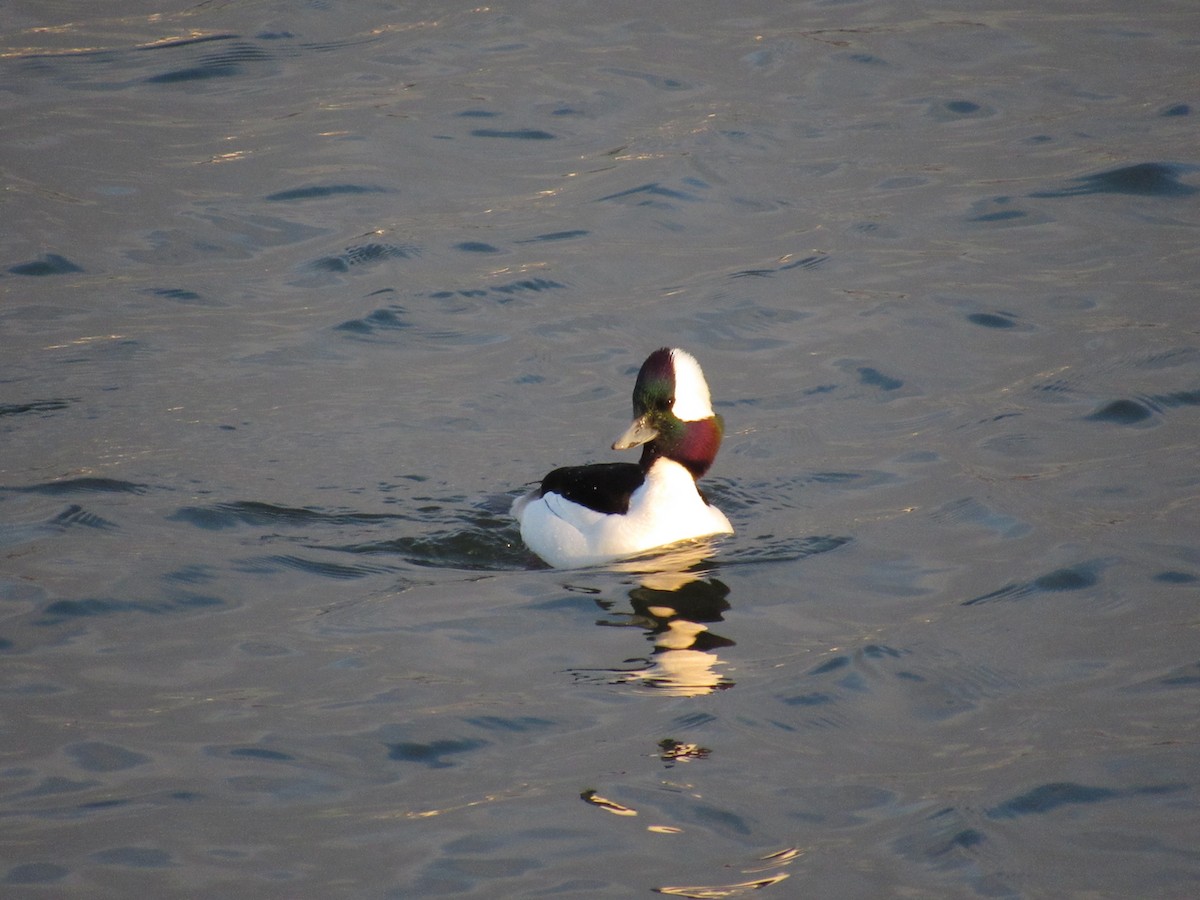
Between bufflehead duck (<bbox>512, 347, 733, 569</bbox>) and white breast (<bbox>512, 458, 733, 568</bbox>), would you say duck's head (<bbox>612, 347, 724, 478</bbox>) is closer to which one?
bufflehead duck (<bbox>512, 347, 733, 569</bbox>)

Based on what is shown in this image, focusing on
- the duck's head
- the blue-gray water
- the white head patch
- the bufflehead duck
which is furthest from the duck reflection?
the white head patch

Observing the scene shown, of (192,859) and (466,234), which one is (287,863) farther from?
(466,234)

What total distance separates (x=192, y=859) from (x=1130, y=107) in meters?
12.1

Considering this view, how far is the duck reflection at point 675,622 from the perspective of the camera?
641cm

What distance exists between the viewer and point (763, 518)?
8.48 m

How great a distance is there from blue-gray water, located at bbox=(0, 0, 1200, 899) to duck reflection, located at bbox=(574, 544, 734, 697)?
0.03 meters

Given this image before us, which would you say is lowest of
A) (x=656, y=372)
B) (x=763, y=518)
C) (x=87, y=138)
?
(x=763, y=518)

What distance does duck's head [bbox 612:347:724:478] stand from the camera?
8077 mm

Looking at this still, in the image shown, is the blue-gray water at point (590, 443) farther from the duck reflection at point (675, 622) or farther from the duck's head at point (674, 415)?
the duck's head at point (674, 415)

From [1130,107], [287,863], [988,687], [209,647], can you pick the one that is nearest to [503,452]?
[209,647]

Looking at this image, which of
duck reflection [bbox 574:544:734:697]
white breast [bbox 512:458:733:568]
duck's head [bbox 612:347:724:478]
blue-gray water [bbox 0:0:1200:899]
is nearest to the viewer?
blue-gray water [bbox 0:0:1200:899]

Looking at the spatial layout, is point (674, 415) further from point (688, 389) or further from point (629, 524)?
point (629, 524)

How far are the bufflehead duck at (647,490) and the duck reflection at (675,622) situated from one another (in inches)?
6.8

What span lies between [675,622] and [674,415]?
1.50 metres
